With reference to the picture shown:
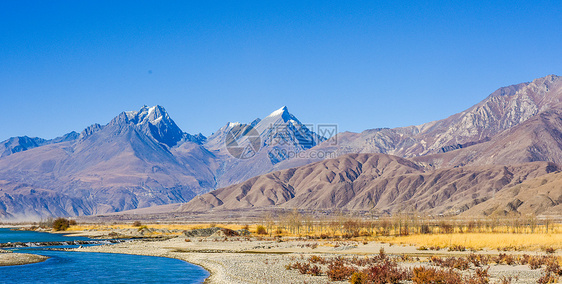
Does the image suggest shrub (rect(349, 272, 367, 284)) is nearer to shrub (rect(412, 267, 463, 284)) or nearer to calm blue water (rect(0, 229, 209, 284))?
shrub (rect(412, 267, 463, 284))

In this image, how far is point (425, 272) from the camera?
29141 millimetres

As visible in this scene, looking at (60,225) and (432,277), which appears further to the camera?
(60,225)

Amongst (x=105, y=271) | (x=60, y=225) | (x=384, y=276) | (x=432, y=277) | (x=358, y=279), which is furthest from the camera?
A: (x=60, y=225)

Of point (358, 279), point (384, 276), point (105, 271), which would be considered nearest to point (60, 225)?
point (105, 271)

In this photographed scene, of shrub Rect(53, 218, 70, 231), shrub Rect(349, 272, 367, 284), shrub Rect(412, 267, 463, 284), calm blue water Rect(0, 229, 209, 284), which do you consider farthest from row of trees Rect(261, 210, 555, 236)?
shrub Rect(53, 218, 70, 231)

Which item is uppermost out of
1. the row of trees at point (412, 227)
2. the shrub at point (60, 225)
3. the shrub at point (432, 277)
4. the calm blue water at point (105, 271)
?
the shrub at point (432, 277)

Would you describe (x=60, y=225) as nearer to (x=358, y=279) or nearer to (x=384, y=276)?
(x=358, y=279)

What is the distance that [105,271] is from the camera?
Result: 41.4m

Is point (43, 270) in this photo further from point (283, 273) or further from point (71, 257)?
point (283, 273)

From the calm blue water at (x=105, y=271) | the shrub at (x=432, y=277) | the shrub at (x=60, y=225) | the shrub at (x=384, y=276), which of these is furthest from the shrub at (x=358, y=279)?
the shrub at (x=60, y=225)

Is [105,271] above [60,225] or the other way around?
above

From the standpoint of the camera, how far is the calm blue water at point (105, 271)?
1443 inches

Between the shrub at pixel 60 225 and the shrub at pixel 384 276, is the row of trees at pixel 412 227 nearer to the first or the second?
the shrub at pixel 384 276

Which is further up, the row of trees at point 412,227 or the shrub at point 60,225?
the row of trees at point 412,227
